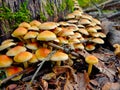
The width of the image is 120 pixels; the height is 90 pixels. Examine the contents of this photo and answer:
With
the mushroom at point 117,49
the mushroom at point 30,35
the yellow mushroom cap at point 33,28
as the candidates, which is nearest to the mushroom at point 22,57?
the mushroom at point 30,35

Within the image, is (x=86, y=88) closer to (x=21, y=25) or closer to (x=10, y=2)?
(x=21, y=25)

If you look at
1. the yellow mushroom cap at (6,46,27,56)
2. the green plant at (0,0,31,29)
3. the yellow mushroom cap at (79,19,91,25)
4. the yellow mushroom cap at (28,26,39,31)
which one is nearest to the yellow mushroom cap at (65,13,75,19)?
the yellow mushroom cap at (79,19,91,25)

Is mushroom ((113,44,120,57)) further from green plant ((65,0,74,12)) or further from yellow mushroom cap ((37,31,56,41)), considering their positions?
yellow mushroom cap ((37,31,56,41))

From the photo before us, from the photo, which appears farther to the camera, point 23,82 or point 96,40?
point 96,40

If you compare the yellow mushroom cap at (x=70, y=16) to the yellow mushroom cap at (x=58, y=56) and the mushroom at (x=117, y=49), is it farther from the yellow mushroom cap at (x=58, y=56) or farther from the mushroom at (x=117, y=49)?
the yellow mushroom cap at (x=58, y=56)

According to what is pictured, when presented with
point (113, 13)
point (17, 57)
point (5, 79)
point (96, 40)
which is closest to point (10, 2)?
point (17, 57)

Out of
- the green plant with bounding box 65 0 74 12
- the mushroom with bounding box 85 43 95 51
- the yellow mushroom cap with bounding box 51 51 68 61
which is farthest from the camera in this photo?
the green plant with bounding box 65 0 74 12

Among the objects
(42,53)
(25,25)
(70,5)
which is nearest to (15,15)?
(25,25)

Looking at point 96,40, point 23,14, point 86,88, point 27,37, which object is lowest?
point 86,88
